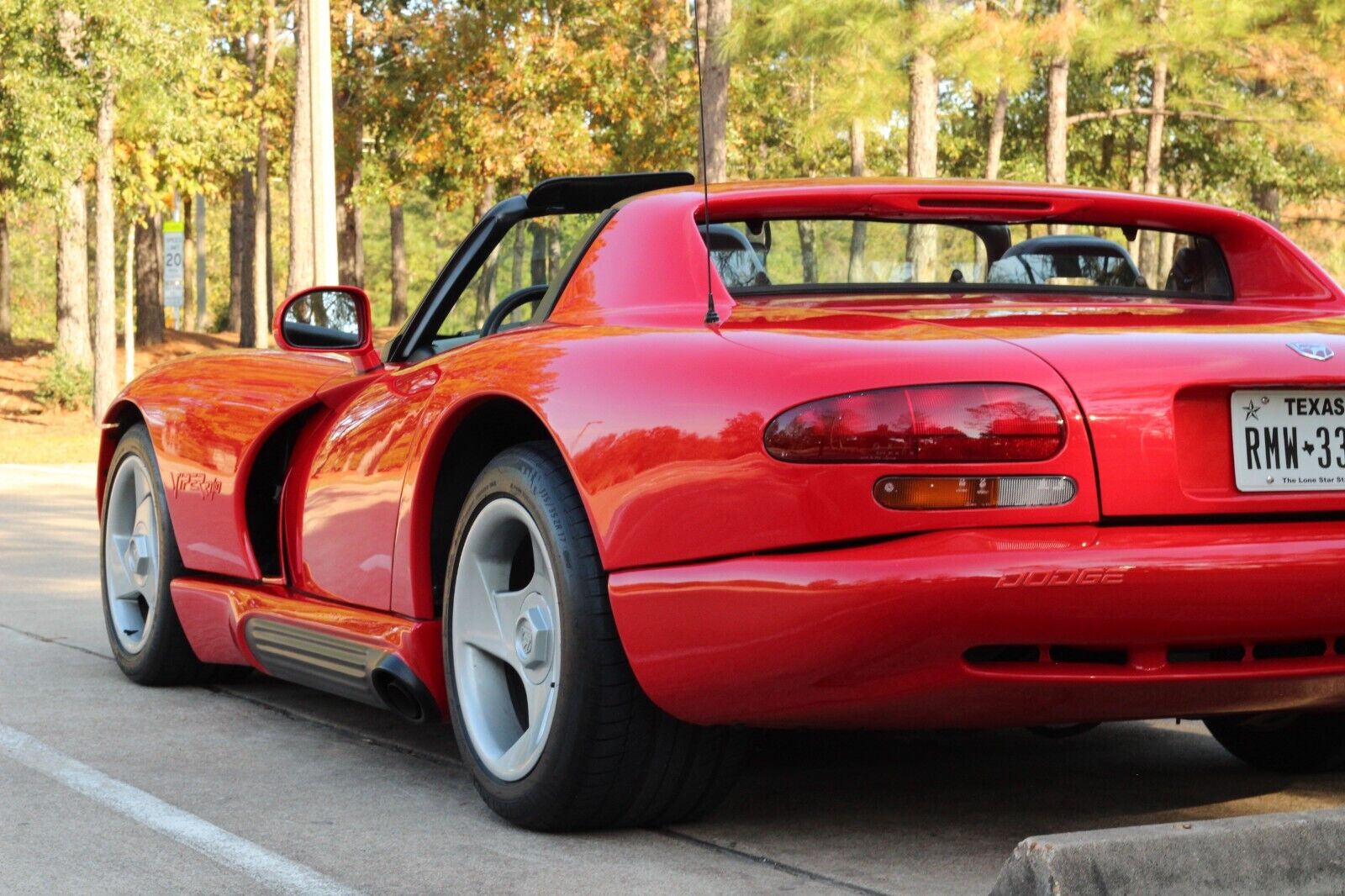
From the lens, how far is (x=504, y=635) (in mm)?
3818

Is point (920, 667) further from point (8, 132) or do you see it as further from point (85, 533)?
point (8, 132)

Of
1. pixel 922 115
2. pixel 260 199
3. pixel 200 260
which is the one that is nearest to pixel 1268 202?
pixel 260 199

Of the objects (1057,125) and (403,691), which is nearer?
(403,691)

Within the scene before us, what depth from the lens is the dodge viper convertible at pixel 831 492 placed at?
3.05m

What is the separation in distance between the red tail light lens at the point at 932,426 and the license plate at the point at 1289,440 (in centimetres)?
35

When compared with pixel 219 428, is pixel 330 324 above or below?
above

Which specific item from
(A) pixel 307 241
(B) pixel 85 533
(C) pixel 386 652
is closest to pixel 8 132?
(A) pixel 307 241

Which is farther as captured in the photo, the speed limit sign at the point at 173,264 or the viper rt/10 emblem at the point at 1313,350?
the speed limit sign at the point at 173,264

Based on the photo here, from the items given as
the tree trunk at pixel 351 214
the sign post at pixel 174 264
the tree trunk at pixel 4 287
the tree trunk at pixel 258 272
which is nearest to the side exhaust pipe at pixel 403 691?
the sign post at pixel 174 264

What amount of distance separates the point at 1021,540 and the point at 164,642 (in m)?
3.32

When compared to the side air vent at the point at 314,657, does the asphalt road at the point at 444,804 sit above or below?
below

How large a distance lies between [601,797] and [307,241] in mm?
14905

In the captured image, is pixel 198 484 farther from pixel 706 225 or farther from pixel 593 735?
pixel 593 735

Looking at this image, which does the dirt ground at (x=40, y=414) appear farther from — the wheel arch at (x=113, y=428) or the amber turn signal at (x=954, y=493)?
the amber turn signal at (x=954, y=493)
